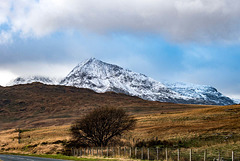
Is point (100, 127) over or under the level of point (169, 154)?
over

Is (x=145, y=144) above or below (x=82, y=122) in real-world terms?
below

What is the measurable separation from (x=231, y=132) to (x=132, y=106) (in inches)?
5334

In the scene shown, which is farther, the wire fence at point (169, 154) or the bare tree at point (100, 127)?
the bare tree at point (100, 127)

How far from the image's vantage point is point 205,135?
6216 centimetres

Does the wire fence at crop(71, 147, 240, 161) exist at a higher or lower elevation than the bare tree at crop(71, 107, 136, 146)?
lower

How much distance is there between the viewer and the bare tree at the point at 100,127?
6122 cm

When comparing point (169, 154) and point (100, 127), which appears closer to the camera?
point (169, 154)

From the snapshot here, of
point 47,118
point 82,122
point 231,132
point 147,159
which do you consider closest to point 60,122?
point 47,118

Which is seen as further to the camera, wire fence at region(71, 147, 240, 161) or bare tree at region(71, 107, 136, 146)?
bare tree at region(71, 107, 136, 146)

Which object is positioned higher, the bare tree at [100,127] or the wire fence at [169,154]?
the bare tree at [100,127]

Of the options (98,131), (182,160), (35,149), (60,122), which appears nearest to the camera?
(182,160)

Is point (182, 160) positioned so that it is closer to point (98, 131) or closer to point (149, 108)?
point (98, 131)

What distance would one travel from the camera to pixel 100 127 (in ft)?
204

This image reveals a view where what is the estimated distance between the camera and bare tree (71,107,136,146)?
201ft
